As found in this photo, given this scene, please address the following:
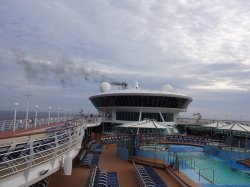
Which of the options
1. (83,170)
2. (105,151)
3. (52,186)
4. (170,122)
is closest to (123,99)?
(170,122)

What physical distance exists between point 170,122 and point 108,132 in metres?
6.97

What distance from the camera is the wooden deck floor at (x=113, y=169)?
39.1 ft

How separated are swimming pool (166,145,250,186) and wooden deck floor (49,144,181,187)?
1.48 meters

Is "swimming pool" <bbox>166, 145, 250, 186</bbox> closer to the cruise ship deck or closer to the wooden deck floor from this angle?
the cruise ship deck

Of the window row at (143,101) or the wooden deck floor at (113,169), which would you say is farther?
the window row at (143,101)

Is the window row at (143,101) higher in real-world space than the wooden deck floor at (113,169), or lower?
higher

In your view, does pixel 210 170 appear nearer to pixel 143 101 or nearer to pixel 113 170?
pixel 113 170

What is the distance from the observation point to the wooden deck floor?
469 inches

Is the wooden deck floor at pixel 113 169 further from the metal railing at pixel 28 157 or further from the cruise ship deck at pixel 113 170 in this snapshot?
the metal railing at pixel 28 157

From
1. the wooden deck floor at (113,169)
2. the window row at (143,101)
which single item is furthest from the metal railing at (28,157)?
the window row at (143,101)

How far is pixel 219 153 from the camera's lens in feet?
64.9

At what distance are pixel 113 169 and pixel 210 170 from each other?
205 inches

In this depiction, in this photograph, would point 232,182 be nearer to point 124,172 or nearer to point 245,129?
point 124,172

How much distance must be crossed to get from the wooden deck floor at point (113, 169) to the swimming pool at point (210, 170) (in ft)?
4.86
